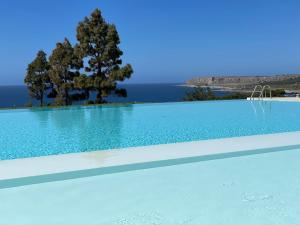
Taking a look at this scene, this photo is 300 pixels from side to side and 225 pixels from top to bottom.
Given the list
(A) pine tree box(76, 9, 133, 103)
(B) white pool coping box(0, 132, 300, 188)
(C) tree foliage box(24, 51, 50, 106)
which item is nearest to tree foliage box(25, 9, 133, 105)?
(A) pine tree box(76, 9, 133, 103)

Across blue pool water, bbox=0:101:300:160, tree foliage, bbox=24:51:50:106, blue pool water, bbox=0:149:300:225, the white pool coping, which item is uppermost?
tree foliage, bbox=24:51:50:106

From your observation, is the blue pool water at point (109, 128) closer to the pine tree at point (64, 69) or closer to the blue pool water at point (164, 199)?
the blue pool water at point (164, 199)

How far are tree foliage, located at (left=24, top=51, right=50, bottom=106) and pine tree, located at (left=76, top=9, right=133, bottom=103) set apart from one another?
403 centimetres

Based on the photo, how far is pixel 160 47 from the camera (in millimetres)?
25922

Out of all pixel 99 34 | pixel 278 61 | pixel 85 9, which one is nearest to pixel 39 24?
pixel 85 9

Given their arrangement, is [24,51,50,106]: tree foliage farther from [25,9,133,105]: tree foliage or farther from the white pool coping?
the white pool coping

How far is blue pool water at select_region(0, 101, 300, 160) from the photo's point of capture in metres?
6.67

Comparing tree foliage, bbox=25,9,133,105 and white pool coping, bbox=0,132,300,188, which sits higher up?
tree foliage, bbox=25,9,133,105

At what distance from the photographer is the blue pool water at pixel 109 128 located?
21.9 ft

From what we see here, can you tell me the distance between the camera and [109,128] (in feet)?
28.5

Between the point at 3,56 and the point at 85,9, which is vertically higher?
the point at 85,9

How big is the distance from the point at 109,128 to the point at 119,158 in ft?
14.4

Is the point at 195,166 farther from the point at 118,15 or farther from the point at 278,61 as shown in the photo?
the point at 278,61

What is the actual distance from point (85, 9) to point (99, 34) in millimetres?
2532
